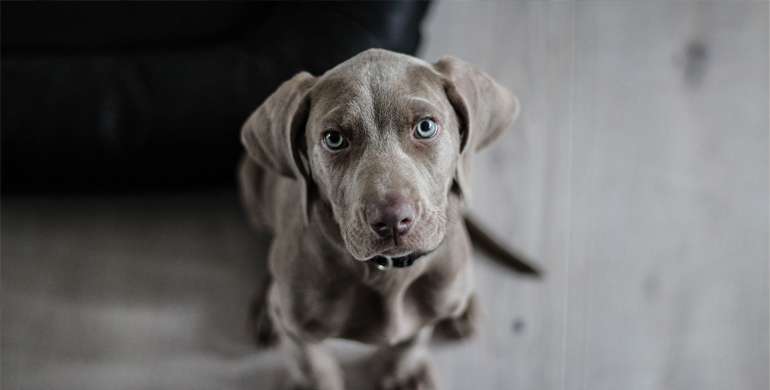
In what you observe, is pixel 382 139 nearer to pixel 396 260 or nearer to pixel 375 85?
pixel 375 85

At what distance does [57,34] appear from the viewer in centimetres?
205

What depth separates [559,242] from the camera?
204 centimetres

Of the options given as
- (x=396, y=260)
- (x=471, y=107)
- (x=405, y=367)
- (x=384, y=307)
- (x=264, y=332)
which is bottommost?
(x=264, y=332)

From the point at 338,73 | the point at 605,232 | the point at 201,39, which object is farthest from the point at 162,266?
the point at 605,232

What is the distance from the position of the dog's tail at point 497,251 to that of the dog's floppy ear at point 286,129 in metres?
0.83

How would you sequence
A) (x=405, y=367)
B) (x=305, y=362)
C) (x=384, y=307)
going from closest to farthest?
(x=384, y=307) → (x=305, y=362) → (x=405, y=367)

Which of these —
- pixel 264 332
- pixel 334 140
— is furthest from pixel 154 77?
pixel 334 140

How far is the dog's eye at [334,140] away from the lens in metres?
1.10

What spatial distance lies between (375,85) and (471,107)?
9.3 inches

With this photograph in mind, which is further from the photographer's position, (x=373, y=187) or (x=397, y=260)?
(x=397, y=260)

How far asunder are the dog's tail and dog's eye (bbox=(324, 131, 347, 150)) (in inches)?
34.6

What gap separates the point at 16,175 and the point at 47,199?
22 centimetres

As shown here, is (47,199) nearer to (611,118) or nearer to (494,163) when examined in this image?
(494,163)

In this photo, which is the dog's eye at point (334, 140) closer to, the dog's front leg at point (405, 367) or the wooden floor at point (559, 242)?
the dog's front leg at point (405, 367)
